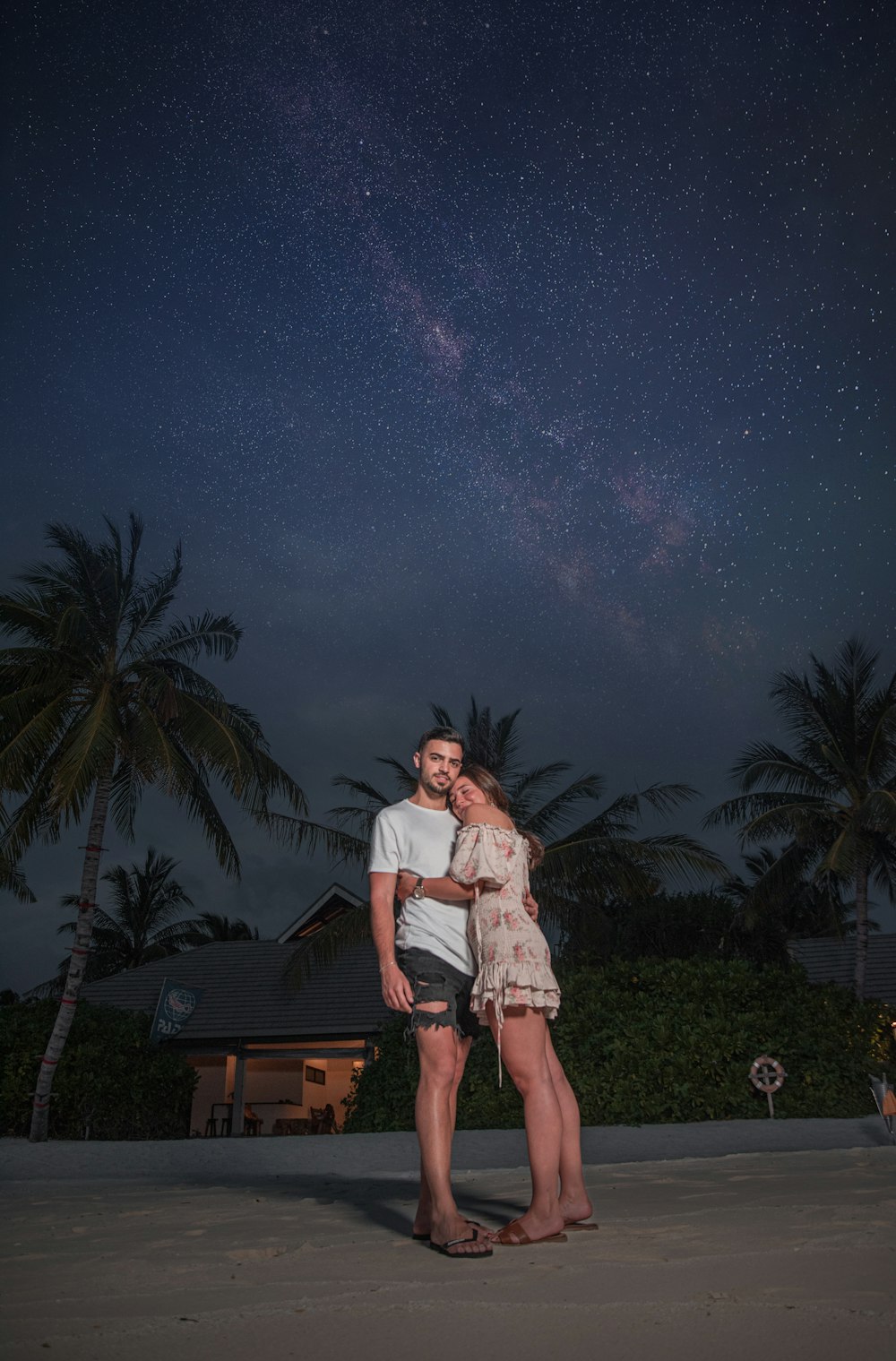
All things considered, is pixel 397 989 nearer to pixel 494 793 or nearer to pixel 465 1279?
pixel 494 793

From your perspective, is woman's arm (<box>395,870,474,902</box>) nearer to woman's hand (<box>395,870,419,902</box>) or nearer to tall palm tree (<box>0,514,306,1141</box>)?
woman's hand (<box>395,870,419,902</box>)

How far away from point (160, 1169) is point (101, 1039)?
396 cm

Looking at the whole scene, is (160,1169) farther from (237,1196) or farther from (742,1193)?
(742,1193)

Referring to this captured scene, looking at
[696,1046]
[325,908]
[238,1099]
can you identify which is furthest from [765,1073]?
[325,908]

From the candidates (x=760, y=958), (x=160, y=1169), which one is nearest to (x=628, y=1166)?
(x=160, y=1169)

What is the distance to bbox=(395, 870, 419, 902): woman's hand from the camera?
3.54 m

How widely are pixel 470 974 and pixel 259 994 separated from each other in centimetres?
1767

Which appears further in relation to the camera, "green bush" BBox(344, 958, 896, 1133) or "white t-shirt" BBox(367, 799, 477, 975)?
"green bush" BBox(344, 958, 896, 1133)

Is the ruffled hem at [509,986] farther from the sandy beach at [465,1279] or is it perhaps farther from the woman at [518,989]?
the sandy beach at [465,1279]

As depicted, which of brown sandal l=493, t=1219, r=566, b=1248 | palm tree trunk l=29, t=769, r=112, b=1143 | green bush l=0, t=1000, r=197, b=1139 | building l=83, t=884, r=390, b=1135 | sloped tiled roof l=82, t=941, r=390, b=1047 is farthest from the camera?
building l=83, t=884, r=390, b=1135

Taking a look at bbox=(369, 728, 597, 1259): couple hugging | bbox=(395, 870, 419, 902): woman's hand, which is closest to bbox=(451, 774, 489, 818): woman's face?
bbox=(369, 728, 597, 1259): couple hugging

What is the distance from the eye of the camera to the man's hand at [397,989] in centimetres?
332

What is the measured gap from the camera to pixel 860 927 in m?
18.1

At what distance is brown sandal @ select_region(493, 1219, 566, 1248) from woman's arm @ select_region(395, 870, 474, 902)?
1.00 metres
